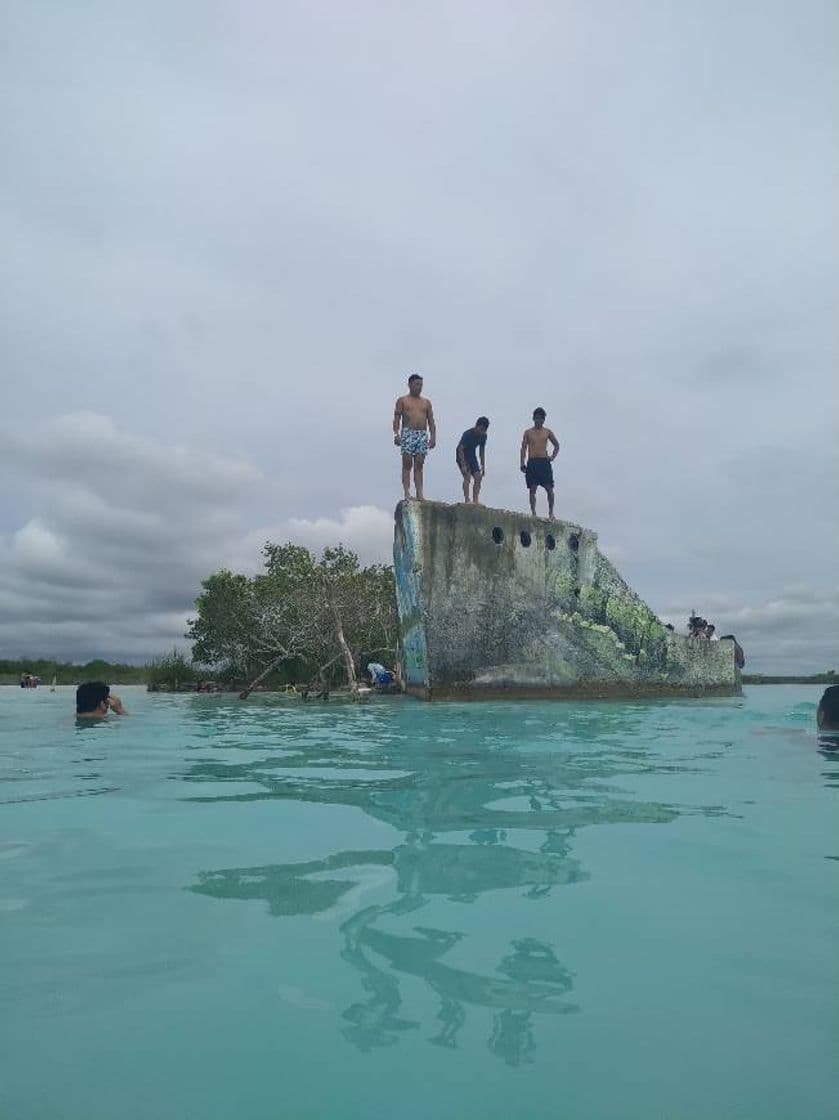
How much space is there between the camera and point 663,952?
181 cm

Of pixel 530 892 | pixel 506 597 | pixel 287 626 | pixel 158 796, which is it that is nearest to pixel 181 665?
pixel 287 626

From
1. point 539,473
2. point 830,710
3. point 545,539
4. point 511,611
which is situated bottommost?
point 830,710

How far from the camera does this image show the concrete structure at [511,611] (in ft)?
38.1

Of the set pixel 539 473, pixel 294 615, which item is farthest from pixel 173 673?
pixel 539 473

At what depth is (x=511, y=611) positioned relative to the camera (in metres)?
12.2

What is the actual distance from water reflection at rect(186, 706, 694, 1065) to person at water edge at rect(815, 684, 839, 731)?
101 inches

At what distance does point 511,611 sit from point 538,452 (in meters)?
2.66

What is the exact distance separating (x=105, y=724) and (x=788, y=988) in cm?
848

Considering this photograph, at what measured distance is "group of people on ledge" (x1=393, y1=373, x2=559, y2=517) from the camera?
1125 centimetres

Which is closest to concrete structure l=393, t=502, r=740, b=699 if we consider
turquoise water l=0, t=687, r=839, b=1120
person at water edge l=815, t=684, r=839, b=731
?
person at water edge l=815, t=684, r=839, b=731

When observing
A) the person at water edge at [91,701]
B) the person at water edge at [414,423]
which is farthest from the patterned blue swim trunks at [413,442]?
the person at water edge at [91,701]

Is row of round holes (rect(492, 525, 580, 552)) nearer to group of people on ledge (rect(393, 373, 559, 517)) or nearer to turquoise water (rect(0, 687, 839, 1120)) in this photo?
group of people on ledge (rect(393, 373, 559, 517))

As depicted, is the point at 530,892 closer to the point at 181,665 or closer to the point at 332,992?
the point at 332,992

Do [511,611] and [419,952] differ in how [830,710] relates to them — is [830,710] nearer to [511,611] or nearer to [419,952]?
[511,611]
